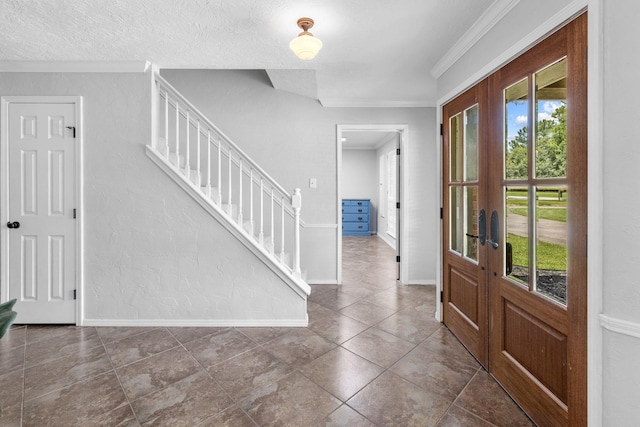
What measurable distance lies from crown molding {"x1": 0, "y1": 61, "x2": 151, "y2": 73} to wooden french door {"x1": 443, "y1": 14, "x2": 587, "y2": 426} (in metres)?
3.11

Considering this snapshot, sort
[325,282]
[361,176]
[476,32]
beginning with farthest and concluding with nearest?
[361,176]
[325,282]
[476,32]

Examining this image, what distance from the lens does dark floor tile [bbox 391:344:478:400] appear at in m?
2.01

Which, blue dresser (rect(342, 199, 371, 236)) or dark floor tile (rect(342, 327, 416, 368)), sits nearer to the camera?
dark floor tile (rect(342, 327, 416, 368))

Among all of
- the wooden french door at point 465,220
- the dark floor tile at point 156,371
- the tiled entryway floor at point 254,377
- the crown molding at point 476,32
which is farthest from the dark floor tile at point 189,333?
the crown molding at point 476,32

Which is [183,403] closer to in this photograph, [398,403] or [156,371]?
[156,371]

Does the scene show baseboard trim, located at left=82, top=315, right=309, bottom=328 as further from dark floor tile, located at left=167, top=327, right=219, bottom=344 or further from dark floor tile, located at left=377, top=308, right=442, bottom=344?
dark floor tile, located at left=377, top=308, right=442, bottom=344

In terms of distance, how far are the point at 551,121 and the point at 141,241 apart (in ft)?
10.9

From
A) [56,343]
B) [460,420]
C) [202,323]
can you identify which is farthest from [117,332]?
[460,420]

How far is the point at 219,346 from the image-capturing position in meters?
2.57

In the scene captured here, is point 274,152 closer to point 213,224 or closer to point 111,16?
point 213,224

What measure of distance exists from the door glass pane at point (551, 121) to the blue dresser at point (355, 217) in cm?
714
